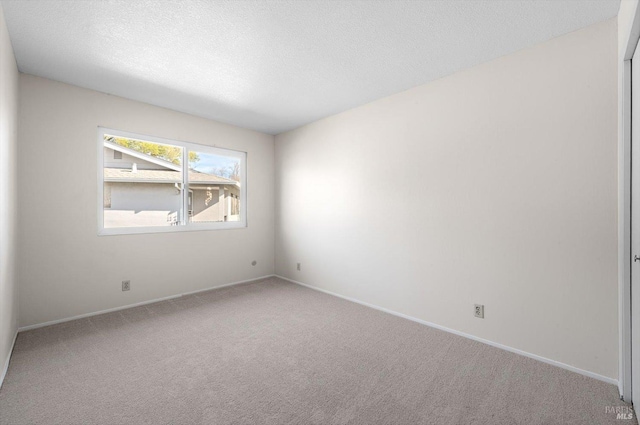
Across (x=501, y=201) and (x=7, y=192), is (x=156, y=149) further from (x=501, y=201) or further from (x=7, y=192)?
(x=501, y=201)

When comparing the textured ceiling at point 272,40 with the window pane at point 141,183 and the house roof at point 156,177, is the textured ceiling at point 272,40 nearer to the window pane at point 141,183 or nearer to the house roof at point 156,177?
the window pane at point 141,183

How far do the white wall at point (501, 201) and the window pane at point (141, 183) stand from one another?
7.93ft

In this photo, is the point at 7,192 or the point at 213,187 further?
the point at 213,187

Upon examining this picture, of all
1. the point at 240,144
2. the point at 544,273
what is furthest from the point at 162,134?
the point at 544,273

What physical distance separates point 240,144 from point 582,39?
416cm

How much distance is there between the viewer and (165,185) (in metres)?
3.90

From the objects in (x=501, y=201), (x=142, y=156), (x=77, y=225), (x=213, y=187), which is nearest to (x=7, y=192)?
(x=77, y=225)

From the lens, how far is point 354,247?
3723 mm

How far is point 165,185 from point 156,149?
1.64ft

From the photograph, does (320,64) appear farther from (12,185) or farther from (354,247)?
(12,185)

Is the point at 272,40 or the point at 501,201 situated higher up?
the point at 272,40

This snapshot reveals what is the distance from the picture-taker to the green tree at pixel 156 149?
347 centimetres

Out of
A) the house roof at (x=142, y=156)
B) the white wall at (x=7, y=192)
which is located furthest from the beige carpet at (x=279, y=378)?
the house roof at (x=142, y=156)


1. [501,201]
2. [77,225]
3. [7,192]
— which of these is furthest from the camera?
[77,225]
